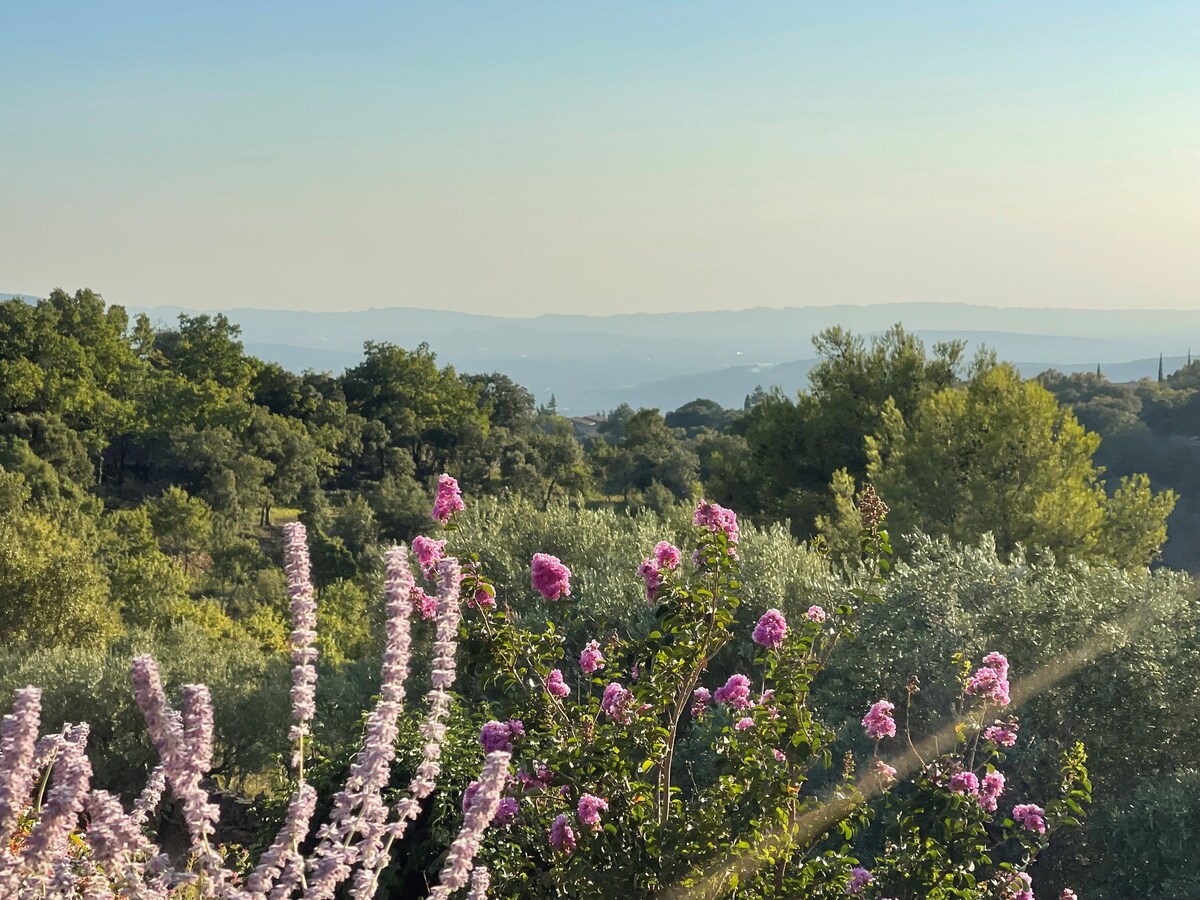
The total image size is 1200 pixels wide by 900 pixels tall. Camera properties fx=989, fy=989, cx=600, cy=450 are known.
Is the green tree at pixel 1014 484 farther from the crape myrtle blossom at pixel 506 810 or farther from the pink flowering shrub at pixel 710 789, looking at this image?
the crape myrtle blossom at pixel 506 810

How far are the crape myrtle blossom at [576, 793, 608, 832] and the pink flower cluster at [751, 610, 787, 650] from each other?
1310 mm

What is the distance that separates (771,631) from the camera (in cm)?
577

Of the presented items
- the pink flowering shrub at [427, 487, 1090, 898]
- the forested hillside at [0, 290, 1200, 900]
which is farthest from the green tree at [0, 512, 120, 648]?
the pink flowering shrub at [427, 487, 1090, 898]

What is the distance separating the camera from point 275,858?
308 centimetres

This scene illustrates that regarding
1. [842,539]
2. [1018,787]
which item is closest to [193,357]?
[842,539]

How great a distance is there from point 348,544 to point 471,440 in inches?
622

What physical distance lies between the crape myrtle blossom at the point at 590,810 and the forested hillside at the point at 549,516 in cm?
127

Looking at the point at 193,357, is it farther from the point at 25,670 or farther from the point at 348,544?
the point at 25,670

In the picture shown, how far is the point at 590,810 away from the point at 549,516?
11909 mm

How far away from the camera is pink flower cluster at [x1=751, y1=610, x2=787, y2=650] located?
574cm

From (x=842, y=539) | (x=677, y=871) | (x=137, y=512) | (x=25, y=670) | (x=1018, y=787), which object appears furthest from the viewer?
(x=137, y=512)

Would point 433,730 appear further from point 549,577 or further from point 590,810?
point 549,577

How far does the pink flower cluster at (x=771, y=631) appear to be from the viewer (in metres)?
5.74

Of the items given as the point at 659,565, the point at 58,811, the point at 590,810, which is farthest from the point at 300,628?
the point at 659,565
